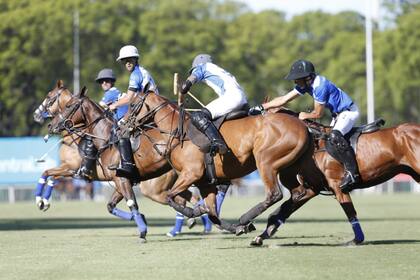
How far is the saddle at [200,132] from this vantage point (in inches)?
597

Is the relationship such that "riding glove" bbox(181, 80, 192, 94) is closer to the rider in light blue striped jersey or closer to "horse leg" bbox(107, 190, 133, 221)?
the rider in light blue striped jersey

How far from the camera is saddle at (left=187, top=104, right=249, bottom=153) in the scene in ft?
49.8

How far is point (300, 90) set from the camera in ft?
52.5

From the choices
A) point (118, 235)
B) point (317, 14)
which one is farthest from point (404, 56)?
point (118, 235)

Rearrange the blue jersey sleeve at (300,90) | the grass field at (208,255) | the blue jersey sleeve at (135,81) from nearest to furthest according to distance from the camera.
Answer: the grass field at (208,255) → the blue jersey sleeve at (300,90) → the blue jersey sleeve at (135,81)

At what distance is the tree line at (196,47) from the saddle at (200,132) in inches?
1695

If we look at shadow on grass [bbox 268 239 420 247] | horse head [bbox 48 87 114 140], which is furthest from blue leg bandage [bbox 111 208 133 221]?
shadow on grass [bbox 268 239 420 247]

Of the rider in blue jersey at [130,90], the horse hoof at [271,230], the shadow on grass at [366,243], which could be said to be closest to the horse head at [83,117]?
the rider in blue jersey at [130,90]

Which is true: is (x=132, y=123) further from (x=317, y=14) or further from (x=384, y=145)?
(x=317, y=14)

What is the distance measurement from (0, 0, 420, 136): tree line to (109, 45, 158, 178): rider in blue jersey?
4102cm

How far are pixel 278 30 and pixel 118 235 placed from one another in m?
56.2

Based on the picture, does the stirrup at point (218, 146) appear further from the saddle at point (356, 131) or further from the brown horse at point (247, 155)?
the saddle at point (356, 131)

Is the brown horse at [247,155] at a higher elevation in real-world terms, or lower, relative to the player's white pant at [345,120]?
lower

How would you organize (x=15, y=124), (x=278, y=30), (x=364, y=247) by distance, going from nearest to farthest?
1. (x=364, y=247)
2. (x=15, y=124)
3. (x=278, y=30)
